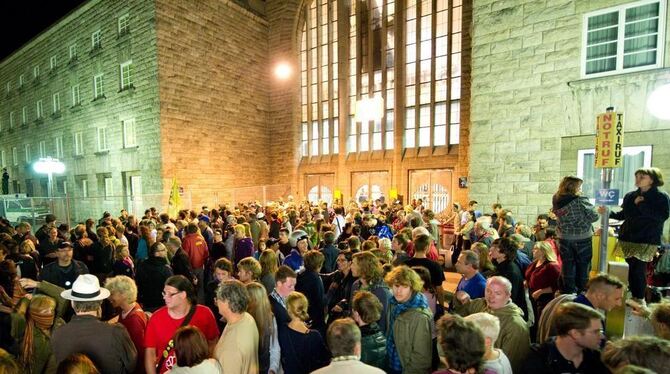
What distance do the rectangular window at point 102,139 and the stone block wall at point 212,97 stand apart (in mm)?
5447

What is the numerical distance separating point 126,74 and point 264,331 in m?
18.1

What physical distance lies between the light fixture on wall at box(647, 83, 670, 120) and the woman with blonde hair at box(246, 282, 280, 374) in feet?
31.6

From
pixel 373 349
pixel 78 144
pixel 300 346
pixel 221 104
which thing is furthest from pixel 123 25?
pixel 373 349

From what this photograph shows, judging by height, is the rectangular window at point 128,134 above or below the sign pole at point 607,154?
above

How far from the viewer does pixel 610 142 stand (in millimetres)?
4469

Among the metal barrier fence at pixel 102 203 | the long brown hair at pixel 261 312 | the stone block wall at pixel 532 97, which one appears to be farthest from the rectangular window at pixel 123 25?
the long brown hair at pixel 261 312

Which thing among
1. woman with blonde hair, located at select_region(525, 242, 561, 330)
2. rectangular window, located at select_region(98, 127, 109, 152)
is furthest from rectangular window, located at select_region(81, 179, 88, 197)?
woman with blonde hair, located at select_region(525, 242, 561, 330)

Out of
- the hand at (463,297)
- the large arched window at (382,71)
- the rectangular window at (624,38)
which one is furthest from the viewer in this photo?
the large arched window at (382,71)

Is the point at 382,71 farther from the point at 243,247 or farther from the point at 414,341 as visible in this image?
the point at 414,341

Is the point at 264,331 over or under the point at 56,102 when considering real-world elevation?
under

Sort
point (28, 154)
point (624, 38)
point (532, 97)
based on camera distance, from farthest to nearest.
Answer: point (28, 154) → point (532, 97) → point (624, 38)

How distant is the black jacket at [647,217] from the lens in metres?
4.11

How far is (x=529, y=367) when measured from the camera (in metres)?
2.41

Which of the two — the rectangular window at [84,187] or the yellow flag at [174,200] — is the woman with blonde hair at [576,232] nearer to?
the yellow flag at [174,200]
